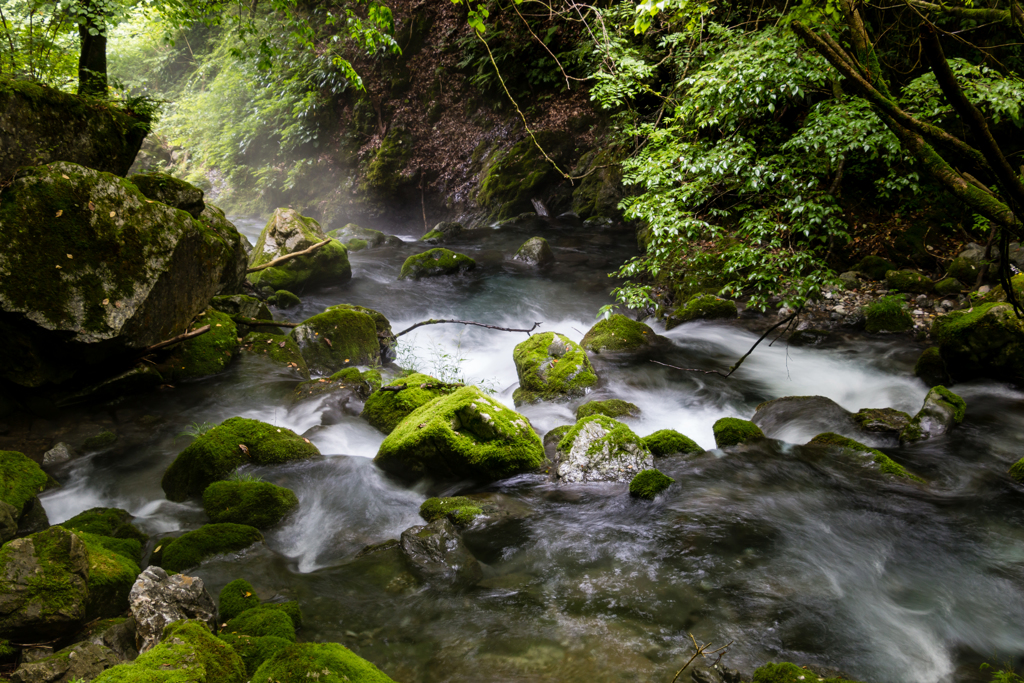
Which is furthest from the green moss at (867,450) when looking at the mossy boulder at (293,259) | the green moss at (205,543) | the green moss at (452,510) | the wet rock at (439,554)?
the mossy boulder at (293,259)

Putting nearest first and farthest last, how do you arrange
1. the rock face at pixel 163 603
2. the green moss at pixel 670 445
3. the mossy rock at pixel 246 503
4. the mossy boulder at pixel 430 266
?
the rock face at pixel 163 603
the mossy rock at pixel 246 503
the green moss at pixel 670 445
the mossy boulder at pixel 430 266

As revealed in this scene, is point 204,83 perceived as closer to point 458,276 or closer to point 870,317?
point 458,276

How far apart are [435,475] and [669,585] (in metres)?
2.66

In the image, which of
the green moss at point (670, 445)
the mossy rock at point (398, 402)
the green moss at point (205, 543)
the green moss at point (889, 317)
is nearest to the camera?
the green moss at point (205, 543)

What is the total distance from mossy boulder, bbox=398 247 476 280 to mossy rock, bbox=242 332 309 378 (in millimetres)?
5276

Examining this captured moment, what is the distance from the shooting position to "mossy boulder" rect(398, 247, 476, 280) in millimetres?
13355

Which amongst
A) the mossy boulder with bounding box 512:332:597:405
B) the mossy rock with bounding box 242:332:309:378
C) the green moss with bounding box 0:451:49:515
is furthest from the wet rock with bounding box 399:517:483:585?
the mossy rock with bounding box 242:332:309:378

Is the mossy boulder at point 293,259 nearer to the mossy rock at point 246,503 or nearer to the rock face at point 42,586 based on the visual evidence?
the mossy rock at point 246,503

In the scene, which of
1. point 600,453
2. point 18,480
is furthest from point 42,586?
point 600,453

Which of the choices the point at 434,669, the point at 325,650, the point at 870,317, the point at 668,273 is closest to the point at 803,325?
the point at 870,317

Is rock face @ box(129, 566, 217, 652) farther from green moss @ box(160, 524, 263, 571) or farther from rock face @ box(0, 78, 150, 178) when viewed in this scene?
rock face @ box(0, 78, 150, 178)

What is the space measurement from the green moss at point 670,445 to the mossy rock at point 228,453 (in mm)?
3864

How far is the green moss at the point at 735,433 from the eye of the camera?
623 centimetres

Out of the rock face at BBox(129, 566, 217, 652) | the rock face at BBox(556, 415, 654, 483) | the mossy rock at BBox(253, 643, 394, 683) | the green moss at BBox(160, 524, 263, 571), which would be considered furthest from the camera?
the rock face at BBox(556, 415, 654, 483)
